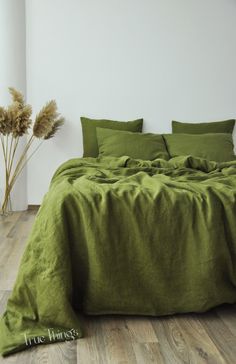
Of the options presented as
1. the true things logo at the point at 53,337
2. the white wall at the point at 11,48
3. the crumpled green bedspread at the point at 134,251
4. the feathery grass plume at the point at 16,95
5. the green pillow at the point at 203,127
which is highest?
the white wall at the point at 11,48

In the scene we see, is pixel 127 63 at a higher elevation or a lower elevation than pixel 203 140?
higher

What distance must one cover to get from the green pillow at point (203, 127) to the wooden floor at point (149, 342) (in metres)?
2.64

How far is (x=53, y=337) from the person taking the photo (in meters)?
2.02

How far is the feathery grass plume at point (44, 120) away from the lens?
444cm

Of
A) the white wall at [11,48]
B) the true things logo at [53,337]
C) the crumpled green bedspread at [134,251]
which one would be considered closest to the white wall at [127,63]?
the white wall at [11,48]

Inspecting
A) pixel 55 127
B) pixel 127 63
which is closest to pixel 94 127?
pixel 55 127

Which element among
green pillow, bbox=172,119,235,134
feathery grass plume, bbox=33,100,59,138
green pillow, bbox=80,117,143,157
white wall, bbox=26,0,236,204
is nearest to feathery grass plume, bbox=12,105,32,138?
feathery grass plume, bbox=33,100,59,138

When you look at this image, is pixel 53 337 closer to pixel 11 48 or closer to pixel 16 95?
pixel 16 95

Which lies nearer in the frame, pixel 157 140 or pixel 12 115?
pixel 12 115

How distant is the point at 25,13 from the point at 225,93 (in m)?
2.30

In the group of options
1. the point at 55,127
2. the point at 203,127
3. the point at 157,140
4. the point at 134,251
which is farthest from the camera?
the point at 203,127

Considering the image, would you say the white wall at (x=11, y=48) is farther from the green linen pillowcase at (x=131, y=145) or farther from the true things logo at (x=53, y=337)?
the true things logo at (x=53, y=337)

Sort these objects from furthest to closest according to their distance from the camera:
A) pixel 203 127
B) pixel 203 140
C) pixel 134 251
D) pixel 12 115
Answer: pixel 203 127
pixel 203 140
pixel 12 115
pixel 134 251

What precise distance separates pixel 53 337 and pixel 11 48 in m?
3.40
